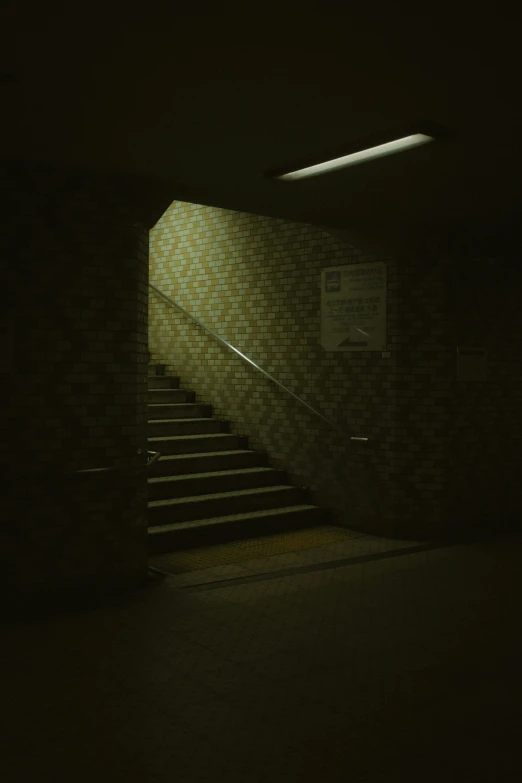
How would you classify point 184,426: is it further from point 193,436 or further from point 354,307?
point 354,307

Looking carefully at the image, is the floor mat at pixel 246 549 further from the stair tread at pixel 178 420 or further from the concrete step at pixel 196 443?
the stair tread at pixel 178 420

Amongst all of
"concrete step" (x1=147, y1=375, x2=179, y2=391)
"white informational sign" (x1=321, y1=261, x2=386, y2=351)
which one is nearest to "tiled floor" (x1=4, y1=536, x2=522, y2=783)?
"white informational sign" (x1=321, y1=261, x2=386, y2=351)

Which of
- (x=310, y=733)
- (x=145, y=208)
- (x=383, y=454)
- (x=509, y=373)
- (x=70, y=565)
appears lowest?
(x=310, y=733)

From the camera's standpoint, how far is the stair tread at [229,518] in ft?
22.8

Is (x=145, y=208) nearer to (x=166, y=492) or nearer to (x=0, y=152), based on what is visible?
(x=0, y=152)

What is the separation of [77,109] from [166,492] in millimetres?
4090

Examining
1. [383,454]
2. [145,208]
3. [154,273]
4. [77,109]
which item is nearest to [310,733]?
[77,109]

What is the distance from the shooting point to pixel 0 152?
16.5ft

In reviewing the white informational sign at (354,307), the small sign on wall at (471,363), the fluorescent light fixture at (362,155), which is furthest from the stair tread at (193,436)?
the fluorescent light fixture at (362,155)

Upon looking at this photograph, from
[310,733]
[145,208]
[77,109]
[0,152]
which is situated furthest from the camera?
[145,208]

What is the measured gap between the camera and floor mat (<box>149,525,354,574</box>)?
21.3 feet

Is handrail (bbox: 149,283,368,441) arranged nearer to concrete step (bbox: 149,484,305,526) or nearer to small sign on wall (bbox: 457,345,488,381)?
concrete step (bbox: 149,484,305,526)

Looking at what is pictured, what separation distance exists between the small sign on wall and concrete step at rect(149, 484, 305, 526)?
2.13m

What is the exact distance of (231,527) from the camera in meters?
7.30
